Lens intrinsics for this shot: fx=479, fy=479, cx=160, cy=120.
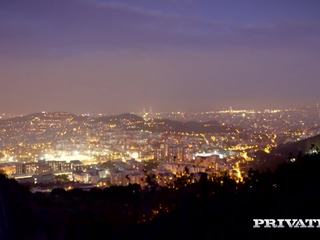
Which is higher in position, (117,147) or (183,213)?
(117,147)

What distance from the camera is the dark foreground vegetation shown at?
730 cm

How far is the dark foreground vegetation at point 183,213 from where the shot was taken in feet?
24.0

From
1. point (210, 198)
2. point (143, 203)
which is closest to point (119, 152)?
point (143, 203)

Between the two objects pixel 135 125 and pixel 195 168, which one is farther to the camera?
pixel 135 125

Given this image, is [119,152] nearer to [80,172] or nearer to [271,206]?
[80,172]

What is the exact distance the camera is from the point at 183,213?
9109 mm

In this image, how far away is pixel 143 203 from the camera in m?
12.6

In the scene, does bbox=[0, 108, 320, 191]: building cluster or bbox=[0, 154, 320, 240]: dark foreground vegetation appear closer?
bbox=[0, 154, 320, 240]: dark foreground vegetation

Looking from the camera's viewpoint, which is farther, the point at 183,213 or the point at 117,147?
the point at 117,147

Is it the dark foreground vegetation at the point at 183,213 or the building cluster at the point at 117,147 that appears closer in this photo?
the dark foreground vegetation at the point at 183,213

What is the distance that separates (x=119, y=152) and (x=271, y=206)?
2872cm

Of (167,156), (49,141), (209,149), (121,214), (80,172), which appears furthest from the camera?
(49,141)

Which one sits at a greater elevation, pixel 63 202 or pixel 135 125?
pixel 135 125

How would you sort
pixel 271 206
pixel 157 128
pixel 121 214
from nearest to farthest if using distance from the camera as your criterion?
pixel 271 206 → pixel 121 214 → pixel 157 128
